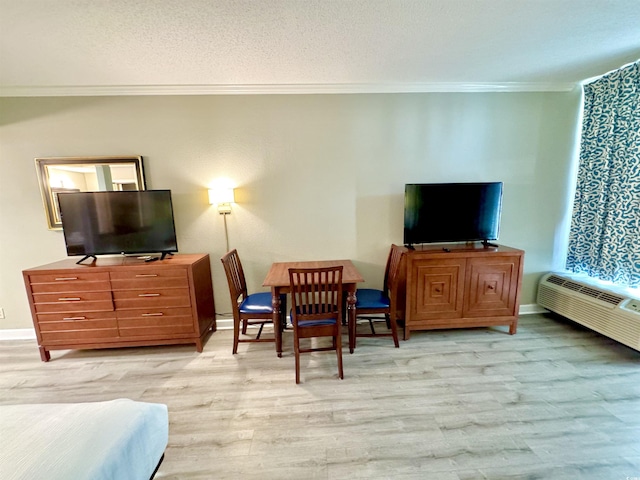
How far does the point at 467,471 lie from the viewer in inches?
54.6

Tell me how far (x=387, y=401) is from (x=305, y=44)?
2.78m

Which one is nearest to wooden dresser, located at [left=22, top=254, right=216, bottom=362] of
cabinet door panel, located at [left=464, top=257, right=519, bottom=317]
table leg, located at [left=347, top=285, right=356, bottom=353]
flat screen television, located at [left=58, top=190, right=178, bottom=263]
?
flat screen television, located at [left=58, top=190, right=178, bottom=263]

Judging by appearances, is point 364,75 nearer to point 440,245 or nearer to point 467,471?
point 440,245

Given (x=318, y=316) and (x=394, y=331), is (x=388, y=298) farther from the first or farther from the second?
(x=318, y=316)

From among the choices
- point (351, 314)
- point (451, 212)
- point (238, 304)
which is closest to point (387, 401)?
point (351, 314)

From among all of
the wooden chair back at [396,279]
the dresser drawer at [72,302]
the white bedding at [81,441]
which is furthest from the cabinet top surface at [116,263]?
the wooden chair back at [396,279]

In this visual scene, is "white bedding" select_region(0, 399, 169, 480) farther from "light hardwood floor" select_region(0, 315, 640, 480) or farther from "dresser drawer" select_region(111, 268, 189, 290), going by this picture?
"dresser drawer" select_region(111, 268, 189, 290)

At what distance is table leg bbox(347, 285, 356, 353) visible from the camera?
2.29 meters

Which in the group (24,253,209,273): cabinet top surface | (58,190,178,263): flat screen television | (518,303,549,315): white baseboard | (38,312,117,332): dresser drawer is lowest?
(518,303,549,315): white baseboard

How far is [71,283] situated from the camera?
7.63 ft

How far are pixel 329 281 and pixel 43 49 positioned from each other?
9.27ft

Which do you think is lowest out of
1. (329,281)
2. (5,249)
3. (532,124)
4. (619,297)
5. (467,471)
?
(467,471)

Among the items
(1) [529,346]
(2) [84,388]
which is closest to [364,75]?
(1) [529,346]

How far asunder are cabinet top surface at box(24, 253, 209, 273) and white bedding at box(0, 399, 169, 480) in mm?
1433
